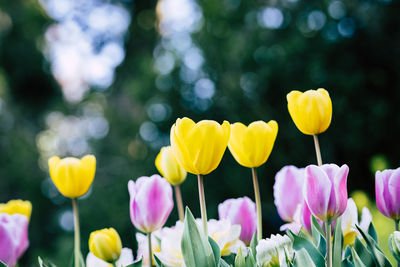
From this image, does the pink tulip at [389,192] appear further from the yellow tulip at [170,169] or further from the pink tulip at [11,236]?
the pink tulip at [11,236]

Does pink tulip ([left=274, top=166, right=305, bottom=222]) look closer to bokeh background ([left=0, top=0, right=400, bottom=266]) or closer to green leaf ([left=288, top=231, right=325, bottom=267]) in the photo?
green leaf ([left=288, top=231, right=325, bottom=267])

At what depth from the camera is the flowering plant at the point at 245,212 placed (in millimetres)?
515

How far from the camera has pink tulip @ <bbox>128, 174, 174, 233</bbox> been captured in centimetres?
61

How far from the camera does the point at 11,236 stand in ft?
2.13

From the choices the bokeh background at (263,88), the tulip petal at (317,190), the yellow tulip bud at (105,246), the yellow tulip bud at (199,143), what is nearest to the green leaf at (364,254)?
the tulip petal at (317,190)

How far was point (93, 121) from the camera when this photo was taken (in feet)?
16.9

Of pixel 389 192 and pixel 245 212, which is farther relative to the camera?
pixel 245 212

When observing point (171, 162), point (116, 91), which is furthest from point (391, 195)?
point (116, 91)

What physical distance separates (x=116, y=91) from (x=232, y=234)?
18.1 feet

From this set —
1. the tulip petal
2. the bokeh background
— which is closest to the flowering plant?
the tulip petal

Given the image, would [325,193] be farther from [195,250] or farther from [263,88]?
[263,88]

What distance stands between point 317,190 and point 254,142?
115mm

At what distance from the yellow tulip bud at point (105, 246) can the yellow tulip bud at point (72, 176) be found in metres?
0.08

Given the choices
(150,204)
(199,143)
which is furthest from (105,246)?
(199,143)
